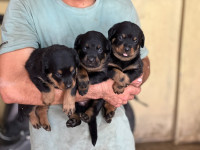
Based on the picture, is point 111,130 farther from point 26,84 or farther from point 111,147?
point 26,84

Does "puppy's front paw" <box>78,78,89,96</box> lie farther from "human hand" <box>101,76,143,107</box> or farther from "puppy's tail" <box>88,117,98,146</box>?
"puppy's tail" <box>88,117,98,146</box>

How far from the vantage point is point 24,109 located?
2.01 metres

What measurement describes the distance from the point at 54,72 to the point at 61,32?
0.37 m

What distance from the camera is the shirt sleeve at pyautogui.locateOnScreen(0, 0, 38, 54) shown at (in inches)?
69.0

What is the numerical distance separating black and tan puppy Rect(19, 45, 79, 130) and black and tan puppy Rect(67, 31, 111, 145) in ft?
0.28

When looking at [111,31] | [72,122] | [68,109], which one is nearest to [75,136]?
[72,122]

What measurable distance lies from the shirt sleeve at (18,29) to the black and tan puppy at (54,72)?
0.09 m

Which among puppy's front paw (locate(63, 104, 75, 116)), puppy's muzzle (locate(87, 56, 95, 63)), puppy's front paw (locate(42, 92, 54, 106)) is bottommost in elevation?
puppy's front paw (locate(63, 104, 75, 116))

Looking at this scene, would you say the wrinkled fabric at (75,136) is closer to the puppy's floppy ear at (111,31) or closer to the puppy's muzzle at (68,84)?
the puppy's muzzle at (68,84)

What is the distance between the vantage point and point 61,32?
189 centimetres

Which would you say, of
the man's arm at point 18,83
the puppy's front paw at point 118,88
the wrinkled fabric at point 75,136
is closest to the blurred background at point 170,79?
the wrinkled fabric at point 75,136

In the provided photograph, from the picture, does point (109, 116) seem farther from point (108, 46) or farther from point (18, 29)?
point (18, 29)

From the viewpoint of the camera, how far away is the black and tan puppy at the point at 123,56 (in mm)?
1867

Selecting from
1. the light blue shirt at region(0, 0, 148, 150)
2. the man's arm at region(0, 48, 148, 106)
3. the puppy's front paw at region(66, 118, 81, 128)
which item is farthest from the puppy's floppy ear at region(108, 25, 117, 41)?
the puppy's front paw at region(66, 118, 81, 128)
